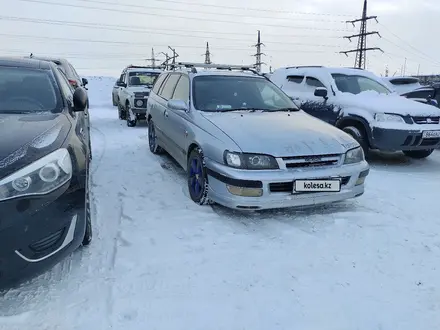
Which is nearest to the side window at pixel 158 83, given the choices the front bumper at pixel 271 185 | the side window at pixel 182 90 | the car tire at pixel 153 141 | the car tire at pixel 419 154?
the car tire at pixel 153 141

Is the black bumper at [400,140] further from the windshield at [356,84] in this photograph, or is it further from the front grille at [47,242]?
the front grille at [47,242]

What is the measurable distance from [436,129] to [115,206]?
5.00 m

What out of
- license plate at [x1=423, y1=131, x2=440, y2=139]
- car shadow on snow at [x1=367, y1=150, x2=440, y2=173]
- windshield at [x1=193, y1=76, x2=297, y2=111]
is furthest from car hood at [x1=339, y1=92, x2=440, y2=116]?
windshield at [x1=193, y1=76, x2=297, y2=111]

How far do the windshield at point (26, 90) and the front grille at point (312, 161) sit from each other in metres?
2.21

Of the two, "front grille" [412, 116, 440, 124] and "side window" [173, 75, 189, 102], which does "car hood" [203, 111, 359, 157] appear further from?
"front grille" [412, 116, 440, 124]

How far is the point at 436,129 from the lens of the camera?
580 cm

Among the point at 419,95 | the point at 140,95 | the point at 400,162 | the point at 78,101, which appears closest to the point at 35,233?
the point at 78,101

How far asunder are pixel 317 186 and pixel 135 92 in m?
7.61

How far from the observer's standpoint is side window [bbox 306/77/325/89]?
7.16 metres

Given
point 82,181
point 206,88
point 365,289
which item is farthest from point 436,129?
point 82,181

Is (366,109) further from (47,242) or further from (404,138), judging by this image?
(47,242)

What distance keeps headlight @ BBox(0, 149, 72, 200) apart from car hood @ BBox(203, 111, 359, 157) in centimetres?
171

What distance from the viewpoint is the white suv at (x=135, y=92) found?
10008mm

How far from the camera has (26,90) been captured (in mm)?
3441
